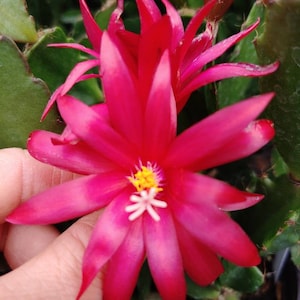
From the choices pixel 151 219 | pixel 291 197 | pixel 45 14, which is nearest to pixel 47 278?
pixel 151 219

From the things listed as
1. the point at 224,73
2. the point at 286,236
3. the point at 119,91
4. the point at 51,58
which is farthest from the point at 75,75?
the point at 286,236

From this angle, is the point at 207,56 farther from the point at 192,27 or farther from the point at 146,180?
the point at 146,180

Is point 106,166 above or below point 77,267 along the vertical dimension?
above

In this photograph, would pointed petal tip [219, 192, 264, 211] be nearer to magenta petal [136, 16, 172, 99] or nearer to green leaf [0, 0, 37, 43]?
magenta petal [136, 16, 172, 99]

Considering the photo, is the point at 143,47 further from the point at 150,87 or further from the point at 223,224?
the point at 223,224

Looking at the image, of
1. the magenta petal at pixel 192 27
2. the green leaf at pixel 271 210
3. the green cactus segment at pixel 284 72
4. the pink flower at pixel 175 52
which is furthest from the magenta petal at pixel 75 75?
the green leaf at pixel 271 210

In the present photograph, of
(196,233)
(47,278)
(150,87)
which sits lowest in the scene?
(47,278)
